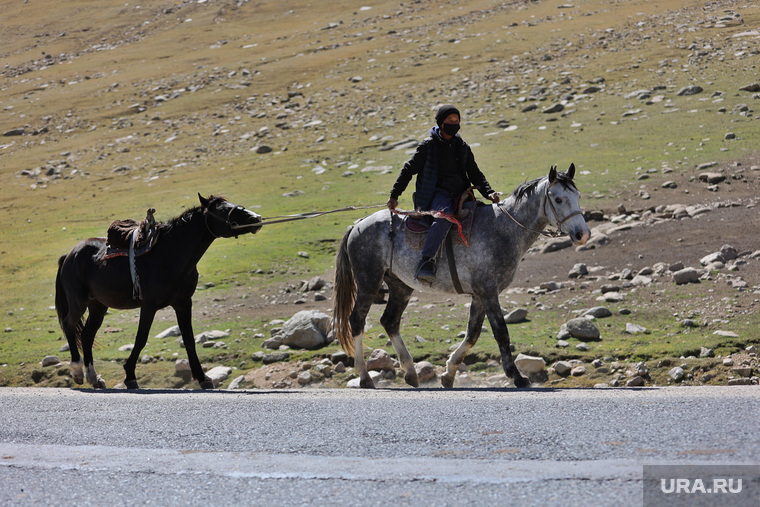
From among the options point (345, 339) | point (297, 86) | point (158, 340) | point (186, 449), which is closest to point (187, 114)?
point (297, 86)

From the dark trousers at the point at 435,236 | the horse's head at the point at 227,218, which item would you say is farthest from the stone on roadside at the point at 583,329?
the horse's head at the point at 227,218

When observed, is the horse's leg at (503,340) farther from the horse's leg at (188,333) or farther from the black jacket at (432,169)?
the horse's leg at (188,333)

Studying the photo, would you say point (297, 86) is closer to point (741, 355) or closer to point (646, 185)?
point (646, 185)

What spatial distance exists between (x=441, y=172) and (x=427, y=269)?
125 centimetres

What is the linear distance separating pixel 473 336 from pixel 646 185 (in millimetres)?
15224

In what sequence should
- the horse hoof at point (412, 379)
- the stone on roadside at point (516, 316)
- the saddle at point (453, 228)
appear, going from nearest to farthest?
the saddle at point (453, 228), the horse hoof at point (412, 379), the stone on roadside at point (516, 316)

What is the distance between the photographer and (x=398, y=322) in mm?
11211

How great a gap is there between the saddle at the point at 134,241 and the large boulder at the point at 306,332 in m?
3.95

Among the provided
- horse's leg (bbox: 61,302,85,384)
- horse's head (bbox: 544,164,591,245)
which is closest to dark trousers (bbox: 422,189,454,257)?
horse's head (bbox: 544,164,591,245)

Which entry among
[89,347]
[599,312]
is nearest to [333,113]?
[599,312]

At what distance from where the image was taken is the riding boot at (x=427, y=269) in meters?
10.3

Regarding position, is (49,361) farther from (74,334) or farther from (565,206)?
(565,206)

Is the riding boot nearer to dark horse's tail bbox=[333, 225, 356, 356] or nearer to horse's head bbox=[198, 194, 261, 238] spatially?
dark horse's tail bbox=[333, 225, 356, 356]

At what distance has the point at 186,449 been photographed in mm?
7152
